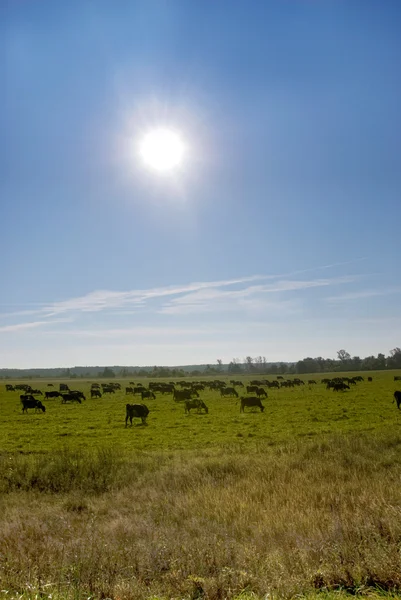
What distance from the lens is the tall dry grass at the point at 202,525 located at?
5.52 m

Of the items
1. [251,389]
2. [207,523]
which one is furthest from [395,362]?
[207,523]

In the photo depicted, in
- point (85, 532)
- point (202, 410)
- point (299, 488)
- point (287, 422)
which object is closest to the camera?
point (85, 532)

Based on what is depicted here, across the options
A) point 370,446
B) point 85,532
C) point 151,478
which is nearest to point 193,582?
point 85,532

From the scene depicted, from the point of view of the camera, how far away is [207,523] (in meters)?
8.54

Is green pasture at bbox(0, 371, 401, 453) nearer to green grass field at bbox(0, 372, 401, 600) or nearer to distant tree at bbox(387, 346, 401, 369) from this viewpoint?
green grass field at bbox(0, 372, 401, 600)

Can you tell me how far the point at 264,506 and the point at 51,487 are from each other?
735 centimetres

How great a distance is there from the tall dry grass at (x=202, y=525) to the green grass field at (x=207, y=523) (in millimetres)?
28

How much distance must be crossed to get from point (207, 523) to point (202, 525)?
0.41 feet

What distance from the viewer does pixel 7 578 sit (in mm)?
5840

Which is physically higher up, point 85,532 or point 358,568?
point 358,568

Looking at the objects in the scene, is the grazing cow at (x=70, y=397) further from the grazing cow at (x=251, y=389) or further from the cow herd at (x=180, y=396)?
the grazing cow at (x=251, y=389)

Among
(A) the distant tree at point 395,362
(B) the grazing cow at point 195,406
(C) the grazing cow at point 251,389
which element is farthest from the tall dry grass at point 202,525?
(A) the distant tree at point 395,362

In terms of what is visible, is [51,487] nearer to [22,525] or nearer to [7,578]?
[22,525]

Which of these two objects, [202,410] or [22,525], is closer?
[22,525]
